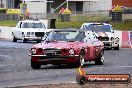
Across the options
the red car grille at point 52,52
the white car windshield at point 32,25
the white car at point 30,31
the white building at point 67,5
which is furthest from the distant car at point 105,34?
the white building at point 67,5

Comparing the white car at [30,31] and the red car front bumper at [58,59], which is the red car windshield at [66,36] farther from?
the white car at [30,31]

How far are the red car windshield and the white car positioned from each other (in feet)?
62.4

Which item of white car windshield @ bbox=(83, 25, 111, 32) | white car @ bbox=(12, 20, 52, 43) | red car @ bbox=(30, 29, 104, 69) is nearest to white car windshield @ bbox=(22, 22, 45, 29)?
white car @ bbox=(12, 20, 52, 43)

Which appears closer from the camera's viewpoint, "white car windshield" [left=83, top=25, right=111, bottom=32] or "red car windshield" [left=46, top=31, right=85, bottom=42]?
"red car windshield" [left=46, top=31, right=85, bottom=42]

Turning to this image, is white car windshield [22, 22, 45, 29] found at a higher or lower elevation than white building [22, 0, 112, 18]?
lower

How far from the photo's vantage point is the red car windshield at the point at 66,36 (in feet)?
66.8

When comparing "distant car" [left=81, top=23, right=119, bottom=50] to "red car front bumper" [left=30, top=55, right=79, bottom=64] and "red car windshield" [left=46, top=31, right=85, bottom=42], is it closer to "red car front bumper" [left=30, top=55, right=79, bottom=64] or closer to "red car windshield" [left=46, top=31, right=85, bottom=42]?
"red car windshield" [left=46, top=31, right=85, bottom=42]

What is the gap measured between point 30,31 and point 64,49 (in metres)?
21.3

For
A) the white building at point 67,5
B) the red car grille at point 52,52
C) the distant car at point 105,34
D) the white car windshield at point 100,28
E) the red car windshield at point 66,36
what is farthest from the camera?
the white building at point 67,5

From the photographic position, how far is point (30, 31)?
4034 centimetres

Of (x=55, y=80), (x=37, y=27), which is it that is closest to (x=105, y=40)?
(x=37, y=27)

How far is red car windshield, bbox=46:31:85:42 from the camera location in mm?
20359

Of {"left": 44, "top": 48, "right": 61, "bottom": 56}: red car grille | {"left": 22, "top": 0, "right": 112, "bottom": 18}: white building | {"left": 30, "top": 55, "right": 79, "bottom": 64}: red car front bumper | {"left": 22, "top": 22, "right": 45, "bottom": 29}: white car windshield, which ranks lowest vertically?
{"left": 30, "top": 55, "right": 79, "bottom": 64}: red car front bumper

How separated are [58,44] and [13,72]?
83.7 inches
